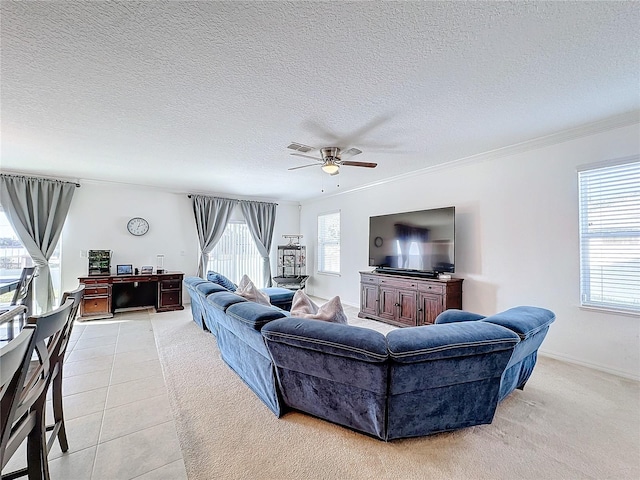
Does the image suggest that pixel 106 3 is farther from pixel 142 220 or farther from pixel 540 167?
pixel 142 220

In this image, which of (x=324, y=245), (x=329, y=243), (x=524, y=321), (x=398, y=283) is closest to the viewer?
(x=524, y=321)

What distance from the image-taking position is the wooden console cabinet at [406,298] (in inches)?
159

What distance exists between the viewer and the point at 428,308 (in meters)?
4.16

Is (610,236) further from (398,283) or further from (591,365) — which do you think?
(398,283)

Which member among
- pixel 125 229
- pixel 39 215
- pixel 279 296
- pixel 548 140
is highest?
pixel 548 140

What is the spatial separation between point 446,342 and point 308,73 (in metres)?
2.07

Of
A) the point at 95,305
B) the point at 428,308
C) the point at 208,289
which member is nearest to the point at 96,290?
the point at 95,305

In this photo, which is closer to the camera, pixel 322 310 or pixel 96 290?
pixel 322 310

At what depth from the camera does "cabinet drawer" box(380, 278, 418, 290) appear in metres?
4.40

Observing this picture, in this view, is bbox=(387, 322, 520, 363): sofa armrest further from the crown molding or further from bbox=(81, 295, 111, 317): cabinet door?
bbox=(81, 295, 111, 317): cabinet door

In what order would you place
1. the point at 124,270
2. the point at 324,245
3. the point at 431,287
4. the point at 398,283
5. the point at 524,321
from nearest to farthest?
the point at 524,321 < the point at 431,287 < the point at 398,283 < the point at 124,270 < the point at 324,245

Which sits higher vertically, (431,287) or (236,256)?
(236,256)

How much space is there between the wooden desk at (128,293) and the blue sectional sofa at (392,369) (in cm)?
420

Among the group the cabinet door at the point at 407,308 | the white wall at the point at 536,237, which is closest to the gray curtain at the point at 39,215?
the cabinet door at the point at 407,308
